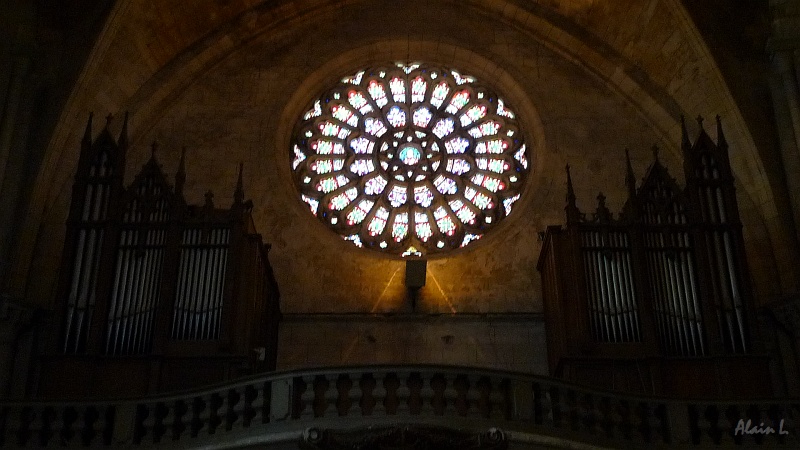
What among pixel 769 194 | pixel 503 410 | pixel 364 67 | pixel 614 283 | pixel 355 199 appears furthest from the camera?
pixel 364 67

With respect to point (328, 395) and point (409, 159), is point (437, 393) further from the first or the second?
point (409, 159)

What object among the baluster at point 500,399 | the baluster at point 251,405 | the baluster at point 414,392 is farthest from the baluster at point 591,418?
the baluster at point 251,405

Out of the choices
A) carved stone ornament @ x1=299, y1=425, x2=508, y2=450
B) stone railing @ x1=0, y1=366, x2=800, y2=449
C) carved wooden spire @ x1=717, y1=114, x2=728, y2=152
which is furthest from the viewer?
carved wooden spire @ x1=717, y1=114, x2=728, y2=152

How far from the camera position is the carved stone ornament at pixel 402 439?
12.4 m

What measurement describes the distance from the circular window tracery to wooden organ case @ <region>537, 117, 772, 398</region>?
226 centimetres

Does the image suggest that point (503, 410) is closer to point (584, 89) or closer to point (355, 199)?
point (355, 199)

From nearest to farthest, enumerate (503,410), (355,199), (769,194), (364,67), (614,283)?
(503,410)
(614,283)
(769,194)
(355,199)
(364,67)

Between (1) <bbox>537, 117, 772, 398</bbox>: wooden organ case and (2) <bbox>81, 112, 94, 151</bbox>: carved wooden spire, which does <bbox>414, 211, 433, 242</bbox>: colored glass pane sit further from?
(2) <bbox>81, 112, 94, 151</bbox>: carved wooden spire

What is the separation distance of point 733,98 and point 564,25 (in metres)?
3.30

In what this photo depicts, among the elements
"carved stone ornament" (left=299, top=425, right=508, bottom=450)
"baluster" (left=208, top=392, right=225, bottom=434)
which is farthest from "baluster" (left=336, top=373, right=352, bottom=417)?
"baluster" (left=208, top=392, right=225, bottom=434)

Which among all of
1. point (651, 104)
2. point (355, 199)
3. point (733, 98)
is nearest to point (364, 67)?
point (355, 199)

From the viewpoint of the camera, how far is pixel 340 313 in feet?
56.5

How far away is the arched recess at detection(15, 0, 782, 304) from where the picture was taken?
56.2ft

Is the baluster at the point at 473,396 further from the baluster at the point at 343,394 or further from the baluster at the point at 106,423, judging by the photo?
the baluster at the point at 106,423
